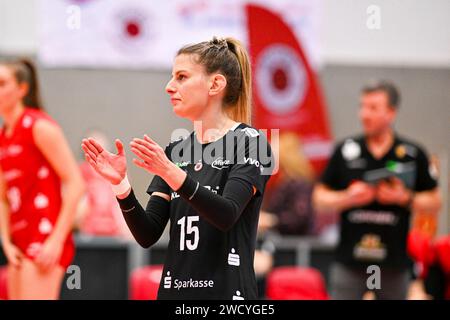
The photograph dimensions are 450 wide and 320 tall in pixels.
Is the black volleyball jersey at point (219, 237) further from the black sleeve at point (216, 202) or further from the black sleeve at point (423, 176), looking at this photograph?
the black sleeve at point (423, 176)

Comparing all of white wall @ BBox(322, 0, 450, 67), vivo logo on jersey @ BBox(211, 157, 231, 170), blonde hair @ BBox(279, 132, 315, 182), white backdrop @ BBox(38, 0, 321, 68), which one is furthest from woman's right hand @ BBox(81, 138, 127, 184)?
blonde hair @ BBox(279, 132, 315, 182)

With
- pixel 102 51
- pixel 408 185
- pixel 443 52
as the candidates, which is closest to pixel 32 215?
pixel 408 185

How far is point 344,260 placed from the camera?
5.04 meters

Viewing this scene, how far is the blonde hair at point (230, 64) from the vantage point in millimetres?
2412

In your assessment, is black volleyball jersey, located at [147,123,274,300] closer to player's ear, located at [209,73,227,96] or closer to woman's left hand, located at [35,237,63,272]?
player's ear, located at [209,73,227,96]

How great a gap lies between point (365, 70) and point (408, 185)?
3.81 m

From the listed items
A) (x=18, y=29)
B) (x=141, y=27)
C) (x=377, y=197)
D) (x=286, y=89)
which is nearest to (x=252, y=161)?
(x=377, y=197)

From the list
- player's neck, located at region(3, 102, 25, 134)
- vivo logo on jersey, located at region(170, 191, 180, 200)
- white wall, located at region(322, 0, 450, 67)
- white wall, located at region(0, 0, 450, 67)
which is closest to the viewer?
vivo logo on jersey, located at region(170, 191, 180, 200)

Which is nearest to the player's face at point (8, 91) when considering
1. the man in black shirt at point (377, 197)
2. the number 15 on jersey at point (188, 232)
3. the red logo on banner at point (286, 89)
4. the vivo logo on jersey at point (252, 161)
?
the man in black shirt at point (377, 197)

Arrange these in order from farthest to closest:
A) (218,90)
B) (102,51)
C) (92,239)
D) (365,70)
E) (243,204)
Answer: (365,70) < (102,51) < (92,239) < (218,90) < (243,204)

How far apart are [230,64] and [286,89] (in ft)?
20.8

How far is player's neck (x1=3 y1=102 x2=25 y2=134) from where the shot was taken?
4250 millimetres

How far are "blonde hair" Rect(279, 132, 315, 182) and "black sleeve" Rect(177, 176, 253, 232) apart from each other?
629 cm
